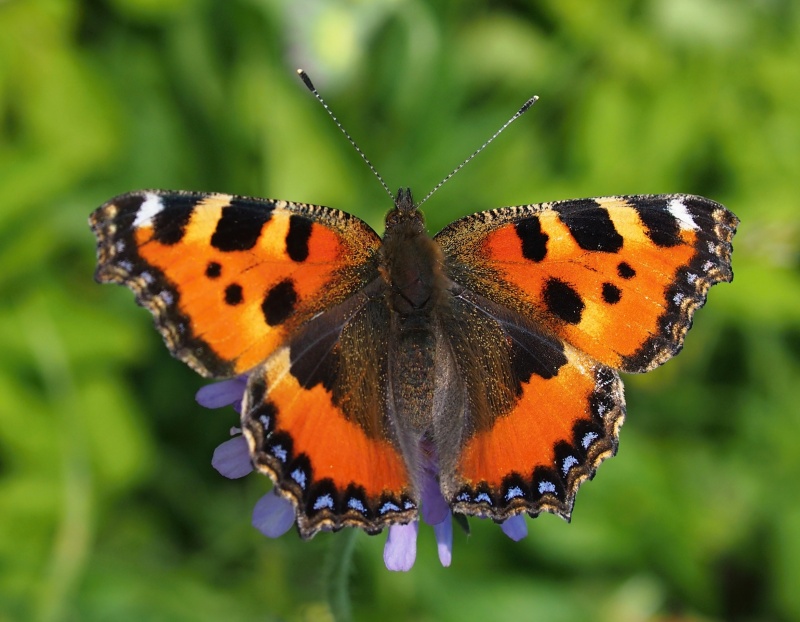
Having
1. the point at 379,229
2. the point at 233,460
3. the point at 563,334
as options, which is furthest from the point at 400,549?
the point at 379,229

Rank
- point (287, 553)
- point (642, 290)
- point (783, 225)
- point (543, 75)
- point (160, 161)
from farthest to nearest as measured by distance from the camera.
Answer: point (543, 75)
point (160, 161)
point (783, 225)
point (287, 553)
point (642, 290)

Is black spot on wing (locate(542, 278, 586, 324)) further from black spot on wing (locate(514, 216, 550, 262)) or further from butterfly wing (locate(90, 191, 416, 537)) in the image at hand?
butterfly wing (locate(90, 191, 416, 537))

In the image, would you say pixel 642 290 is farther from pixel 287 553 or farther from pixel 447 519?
pixel 287 553

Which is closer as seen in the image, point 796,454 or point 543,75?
point 796,454

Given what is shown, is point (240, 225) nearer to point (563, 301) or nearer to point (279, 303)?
point (279, 303)

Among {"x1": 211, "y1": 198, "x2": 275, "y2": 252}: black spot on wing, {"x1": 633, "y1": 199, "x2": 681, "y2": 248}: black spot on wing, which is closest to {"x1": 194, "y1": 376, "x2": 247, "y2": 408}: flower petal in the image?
{"x1": 211, "y1": 198, "x2": 275, "y2": 252}: black spot on wing

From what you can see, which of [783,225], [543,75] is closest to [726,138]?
[783,225]
